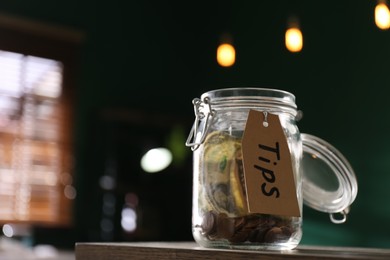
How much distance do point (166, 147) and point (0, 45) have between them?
4.04ft

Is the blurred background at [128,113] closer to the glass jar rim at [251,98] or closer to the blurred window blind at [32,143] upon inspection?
the blurred window blind at [32,143]

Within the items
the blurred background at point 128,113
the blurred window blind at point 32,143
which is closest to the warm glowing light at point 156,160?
the blurred background at point 128,113

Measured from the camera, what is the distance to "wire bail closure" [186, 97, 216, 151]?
0.82m

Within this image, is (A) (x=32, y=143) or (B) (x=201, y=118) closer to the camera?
(B) (x=201, y=118)

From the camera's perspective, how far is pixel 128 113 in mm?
3834

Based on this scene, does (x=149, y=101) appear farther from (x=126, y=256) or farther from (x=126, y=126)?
(x=126, y=256)

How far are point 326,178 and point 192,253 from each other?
32 centimetres

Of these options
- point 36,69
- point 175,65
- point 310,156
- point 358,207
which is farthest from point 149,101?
point 310,156

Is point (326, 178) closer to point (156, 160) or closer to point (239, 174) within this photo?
point (239, 174)

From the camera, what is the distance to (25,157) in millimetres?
3664

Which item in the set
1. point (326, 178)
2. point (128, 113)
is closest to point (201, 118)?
point (326, 178)

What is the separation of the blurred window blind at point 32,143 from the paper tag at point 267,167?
3048 millimetres

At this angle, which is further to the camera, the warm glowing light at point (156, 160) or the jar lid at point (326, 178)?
the warm glowing light at point (156, 160)

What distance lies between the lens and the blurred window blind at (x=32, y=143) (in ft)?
11.8
